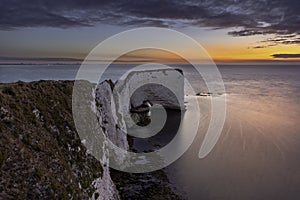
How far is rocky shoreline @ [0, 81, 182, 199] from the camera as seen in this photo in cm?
610

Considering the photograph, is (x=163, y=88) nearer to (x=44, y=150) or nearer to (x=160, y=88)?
(x=160, y=88)

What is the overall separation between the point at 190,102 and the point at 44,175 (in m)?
34.0

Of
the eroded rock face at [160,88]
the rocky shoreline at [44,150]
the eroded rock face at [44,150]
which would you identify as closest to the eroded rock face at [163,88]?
the eroded rock face at [160,88]

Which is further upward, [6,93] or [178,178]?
[6,93]

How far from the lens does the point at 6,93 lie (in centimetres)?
764

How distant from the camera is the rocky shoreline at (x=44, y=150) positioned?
610 centimetres

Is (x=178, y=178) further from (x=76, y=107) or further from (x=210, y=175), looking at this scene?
(x=76, y=107)

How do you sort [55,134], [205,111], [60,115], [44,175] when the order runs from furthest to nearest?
1. [205,111]
2. [60,115]
3. [55,134]
4. [44,175]

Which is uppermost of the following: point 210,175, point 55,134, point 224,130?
point 55,134

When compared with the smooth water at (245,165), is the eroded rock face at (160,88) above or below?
above

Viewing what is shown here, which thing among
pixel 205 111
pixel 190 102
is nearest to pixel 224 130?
pixel 205 111

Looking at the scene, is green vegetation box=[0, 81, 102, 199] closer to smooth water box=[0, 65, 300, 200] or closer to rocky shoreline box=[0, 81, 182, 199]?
rocky shoreline box=[0, 81, 182, 199]

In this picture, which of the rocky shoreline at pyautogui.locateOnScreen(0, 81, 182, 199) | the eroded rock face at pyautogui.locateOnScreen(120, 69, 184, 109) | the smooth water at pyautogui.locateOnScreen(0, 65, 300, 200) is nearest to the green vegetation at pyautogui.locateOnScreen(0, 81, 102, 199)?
the rocky shoreline at pyautogui.locateOnScreen(0, 81, 182, 199)

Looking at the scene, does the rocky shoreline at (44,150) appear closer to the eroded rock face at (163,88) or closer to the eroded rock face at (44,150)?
the eroded rock face at (44,150)
